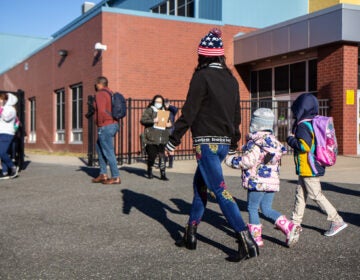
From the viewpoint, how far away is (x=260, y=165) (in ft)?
13.9

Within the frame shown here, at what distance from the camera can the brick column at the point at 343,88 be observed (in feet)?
49.6

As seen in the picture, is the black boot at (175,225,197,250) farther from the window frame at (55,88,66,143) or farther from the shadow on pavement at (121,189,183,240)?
the window frame at (55,88,66,143)

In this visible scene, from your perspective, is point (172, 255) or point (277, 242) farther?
point (277, 242)

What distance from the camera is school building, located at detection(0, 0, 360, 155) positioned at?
1525 centimetres

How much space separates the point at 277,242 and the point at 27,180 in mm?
6396

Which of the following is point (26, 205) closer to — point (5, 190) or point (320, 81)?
point (5, 190)

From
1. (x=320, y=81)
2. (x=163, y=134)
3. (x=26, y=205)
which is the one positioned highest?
(x=320, y=81)

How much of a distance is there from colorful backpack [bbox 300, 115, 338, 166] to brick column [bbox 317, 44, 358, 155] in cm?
1122

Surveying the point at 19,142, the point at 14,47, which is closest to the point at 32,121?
the point at 19,142

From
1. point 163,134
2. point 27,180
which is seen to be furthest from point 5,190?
point 163,134

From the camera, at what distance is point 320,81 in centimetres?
1600

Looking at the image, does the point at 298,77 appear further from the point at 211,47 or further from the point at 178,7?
the point at 211,47

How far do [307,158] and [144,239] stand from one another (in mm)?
1775

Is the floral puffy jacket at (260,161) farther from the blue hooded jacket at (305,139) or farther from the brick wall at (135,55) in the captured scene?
the brick wall at (135,55)
